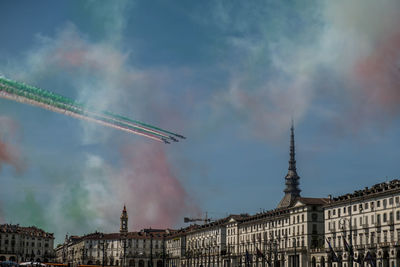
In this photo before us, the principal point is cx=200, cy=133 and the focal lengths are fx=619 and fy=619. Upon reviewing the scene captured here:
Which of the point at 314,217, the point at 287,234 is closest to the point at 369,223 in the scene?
the point at 314,217

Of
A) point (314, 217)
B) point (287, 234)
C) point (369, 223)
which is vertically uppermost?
point (314, 217)

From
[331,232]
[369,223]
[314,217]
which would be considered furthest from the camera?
[314,217]

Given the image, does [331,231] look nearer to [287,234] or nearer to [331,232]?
[331,232]

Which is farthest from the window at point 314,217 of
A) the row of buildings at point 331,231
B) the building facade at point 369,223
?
the building facade at point 369,223

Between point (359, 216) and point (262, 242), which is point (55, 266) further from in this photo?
point (359, 216)

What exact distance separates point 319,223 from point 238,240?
1886 inches

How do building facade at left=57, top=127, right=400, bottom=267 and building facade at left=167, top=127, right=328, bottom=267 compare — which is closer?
building facade at left=57, top=127, right=400, bottom=267

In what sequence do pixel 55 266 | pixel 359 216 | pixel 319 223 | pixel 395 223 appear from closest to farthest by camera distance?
1. pixel 395 223
2. pixel 359 216
3. pixel 319 223
4. pixel 55 266

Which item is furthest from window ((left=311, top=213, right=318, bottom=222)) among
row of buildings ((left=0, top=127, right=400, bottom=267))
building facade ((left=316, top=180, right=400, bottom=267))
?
building facade ((left=316, top=180, right=400, bottom=267))

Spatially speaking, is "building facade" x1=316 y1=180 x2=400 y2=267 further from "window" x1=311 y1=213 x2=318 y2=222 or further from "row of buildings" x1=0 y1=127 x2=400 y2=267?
"window" x1=311 y1=213 x2=318 y2=222

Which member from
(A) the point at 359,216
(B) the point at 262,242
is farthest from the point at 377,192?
(B) the point at 262,242

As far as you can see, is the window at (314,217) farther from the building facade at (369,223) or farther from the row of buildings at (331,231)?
the building facade at (369,223)

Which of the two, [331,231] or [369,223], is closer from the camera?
[369,223]

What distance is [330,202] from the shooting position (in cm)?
14500
